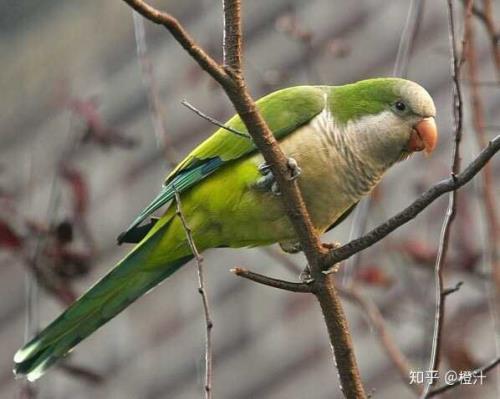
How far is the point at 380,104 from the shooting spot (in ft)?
13.0

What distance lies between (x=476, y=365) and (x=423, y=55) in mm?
2114

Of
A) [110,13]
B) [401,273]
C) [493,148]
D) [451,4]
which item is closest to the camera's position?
[493,148]

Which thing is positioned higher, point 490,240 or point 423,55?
point 423,55

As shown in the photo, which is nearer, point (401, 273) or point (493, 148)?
point (493, 148)

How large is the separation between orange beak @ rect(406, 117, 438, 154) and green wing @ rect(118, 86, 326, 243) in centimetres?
31

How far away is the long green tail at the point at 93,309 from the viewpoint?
3873 millimetres

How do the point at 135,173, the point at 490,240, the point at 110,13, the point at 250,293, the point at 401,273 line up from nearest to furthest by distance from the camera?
1. the point at 490,240
2. the point at 401,273
3. the point at 250,293
4. the point at 135,173
5. the point at 110,13

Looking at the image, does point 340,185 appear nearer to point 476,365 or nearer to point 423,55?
point 476,365

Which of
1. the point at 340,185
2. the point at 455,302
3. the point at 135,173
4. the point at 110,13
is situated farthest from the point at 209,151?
the point at 110,13

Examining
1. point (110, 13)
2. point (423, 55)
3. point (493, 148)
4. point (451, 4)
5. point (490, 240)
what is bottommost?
point (493, 148)

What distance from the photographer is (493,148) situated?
8.85 ft

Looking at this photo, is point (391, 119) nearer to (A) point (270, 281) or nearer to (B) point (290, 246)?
(B) point (290, 246)

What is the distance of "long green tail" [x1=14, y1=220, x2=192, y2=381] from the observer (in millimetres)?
3873

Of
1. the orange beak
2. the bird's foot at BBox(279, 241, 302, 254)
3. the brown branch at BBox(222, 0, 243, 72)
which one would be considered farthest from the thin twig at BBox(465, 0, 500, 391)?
the brown branch at BBox(222, 0, 243, 72)
